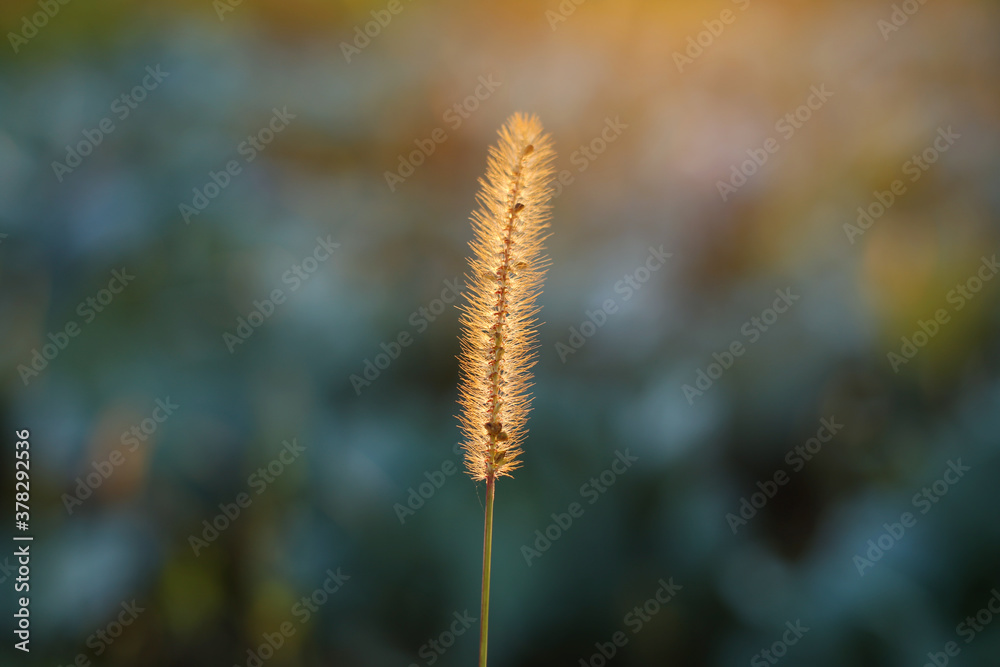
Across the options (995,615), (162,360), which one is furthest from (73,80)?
(995,615)

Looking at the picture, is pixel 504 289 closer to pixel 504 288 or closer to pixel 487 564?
pixel 504 288

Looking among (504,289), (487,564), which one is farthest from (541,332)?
(487,564)

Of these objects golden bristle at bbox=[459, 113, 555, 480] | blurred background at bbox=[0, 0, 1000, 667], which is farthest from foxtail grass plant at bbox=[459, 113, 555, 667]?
blurred background at bbox=[0, 0, 1000, 667]

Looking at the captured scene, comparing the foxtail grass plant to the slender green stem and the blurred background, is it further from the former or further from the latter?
the blurred background

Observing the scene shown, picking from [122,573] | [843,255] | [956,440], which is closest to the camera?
[122,573]

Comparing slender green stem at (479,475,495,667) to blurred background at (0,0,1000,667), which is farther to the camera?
blurred background at (0,0,1000,667)

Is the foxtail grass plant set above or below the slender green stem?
above

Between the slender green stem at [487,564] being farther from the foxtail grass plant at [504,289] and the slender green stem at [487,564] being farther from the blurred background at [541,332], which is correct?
the blurred background at [541,332]

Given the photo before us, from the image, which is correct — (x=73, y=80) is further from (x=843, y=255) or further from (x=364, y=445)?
(x=843, y=255)
